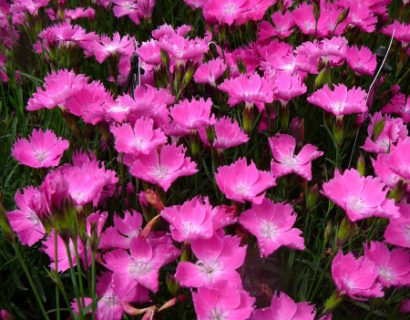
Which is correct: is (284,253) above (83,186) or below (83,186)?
Result: below

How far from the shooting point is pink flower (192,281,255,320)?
0.93 metres

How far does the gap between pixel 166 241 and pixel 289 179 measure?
41 centimetres

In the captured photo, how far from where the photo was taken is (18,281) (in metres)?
1.24

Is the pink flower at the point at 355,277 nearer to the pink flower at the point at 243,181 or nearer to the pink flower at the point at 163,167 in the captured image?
the pink flower at the point at 243,181

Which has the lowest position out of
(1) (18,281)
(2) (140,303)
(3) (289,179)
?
(1) (18,281)

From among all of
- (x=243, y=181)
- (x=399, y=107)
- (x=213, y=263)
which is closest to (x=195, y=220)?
(x=213, y=263)

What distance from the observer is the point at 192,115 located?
4.25 feet

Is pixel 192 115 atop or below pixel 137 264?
atop

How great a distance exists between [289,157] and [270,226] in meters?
0.29

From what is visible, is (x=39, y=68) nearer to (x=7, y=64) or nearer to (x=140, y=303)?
(x=7, y=64)

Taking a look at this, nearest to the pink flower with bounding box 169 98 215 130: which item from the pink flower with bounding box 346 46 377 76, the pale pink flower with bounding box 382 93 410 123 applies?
the pink flower with bounding box 346 46 377 76

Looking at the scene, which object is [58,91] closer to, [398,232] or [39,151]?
[39,151]

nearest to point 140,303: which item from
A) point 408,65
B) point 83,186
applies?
point 83,186

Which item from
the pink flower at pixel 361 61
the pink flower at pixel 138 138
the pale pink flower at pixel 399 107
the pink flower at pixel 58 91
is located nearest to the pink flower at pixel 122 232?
the pink flower at pixel 138 138
